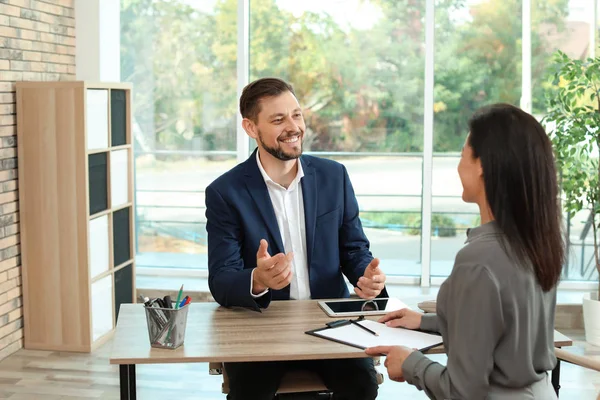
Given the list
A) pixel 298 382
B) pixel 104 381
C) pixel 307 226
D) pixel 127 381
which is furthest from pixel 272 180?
pixel 104 381

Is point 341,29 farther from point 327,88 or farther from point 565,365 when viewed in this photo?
point 565,365

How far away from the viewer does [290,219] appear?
3.04 m

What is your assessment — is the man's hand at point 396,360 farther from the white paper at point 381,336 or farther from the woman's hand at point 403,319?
the woman's hand at point 403,319

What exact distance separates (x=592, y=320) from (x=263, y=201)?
287cm

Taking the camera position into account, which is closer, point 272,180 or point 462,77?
point 272,180

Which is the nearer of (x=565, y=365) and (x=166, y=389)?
(x=166, y=389)

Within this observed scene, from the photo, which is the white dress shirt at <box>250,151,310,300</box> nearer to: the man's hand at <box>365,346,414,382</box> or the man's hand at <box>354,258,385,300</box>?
the man's hand at <box>354,258,385,300</box>

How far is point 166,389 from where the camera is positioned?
13.9ft

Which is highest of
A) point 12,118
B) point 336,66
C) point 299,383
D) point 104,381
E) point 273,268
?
point 336,66

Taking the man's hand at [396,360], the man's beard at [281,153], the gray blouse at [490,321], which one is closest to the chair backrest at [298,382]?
the man's hand at [396,360]

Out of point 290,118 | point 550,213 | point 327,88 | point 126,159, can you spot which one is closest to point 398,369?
point 550,213

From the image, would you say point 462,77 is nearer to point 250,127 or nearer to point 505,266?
point 250,127

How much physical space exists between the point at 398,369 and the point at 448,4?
4.17 meters

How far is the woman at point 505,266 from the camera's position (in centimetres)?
175
